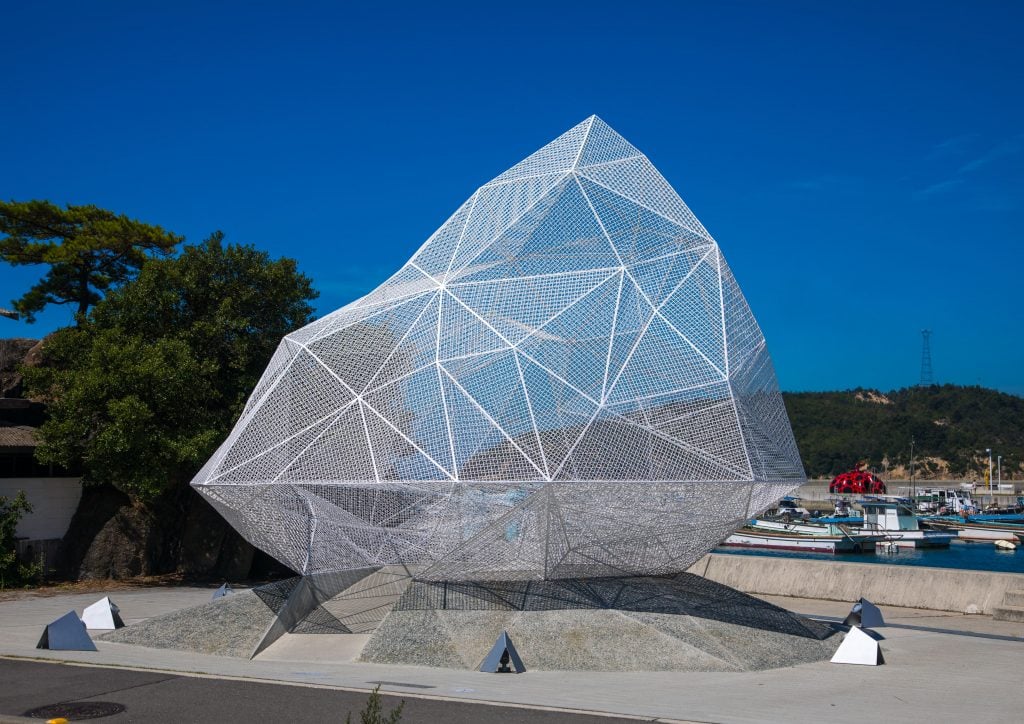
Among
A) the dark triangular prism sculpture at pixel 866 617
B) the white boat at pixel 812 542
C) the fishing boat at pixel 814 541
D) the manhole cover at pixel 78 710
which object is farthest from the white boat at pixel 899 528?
the manhole cover at pixel 78 710

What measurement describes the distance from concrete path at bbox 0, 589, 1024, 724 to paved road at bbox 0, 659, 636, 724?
43 centimetres

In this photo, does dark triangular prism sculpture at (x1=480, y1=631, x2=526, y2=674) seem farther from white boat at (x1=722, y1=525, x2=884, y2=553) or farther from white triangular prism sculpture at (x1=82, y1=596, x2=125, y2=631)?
white boat at (x1=722, y1=525, x2=884, y2=553)

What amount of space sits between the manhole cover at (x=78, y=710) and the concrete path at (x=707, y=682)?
42 cm

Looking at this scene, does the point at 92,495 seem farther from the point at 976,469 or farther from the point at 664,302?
the point at 976,469

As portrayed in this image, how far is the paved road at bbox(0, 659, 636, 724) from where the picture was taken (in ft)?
36.3

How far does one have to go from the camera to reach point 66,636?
52.3 feet

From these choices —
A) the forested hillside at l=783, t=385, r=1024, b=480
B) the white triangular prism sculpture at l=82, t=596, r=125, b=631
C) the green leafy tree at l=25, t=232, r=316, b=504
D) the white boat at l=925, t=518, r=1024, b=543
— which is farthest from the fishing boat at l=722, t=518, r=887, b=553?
the forested hillside at l=783, t=385, r=1024, b=480

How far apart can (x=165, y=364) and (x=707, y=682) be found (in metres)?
18.3

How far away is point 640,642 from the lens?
15.6m

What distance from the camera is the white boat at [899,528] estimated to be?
6712 cm

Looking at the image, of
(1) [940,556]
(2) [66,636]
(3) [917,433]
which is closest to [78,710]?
(2) [66,636]

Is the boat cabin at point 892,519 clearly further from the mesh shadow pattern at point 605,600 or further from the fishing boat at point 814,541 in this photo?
the mesh shadow pattern at point 605,600

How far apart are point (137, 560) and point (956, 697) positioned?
23.3 meters

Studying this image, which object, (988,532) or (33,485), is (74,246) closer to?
(33,485)
